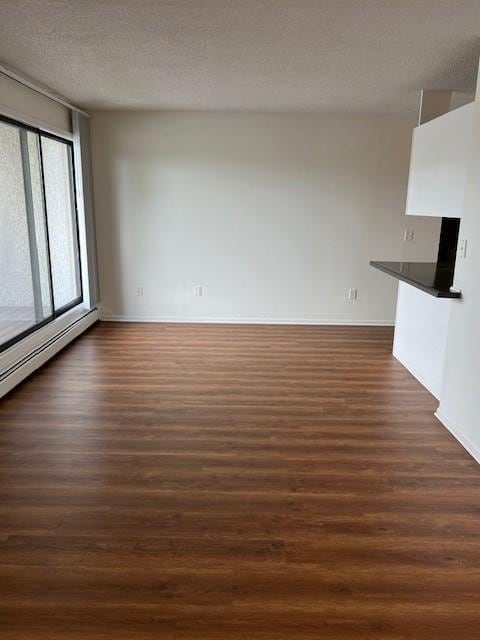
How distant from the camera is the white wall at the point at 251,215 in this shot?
5289 mm

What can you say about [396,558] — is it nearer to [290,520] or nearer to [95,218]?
[290,520]

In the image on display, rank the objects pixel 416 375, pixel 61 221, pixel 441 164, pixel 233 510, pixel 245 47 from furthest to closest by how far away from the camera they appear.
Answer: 1. pixel 61 221
2. pixel 416 375
3. pixel 441 164
4. pixel 245 47
5. pixel 233 510

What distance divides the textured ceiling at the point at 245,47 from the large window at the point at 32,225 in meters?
0.63

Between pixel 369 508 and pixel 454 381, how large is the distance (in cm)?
121

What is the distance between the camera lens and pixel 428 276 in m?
3.53

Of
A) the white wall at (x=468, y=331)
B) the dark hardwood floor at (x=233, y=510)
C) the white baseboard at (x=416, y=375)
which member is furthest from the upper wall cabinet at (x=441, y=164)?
the dark hardwood floor at (x=233, y=510)

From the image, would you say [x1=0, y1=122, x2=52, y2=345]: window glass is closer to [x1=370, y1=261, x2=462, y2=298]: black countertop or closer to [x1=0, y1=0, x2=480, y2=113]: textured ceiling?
[x1=0, y1=0, x2=480, y2=113]: textured ceiling

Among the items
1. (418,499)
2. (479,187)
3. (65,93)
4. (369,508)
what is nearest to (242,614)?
(369,508)

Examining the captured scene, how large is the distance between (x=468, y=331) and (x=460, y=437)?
686 millimetres

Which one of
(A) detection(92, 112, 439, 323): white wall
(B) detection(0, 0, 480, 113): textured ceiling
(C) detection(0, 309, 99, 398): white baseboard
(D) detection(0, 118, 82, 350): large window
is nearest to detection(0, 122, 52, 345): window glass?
(D) detection(0, 118, 82, 350): large window

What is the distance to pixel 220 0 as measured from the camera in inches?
89.7

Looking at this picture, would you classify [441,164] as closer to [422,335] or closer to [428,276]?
[428,276]

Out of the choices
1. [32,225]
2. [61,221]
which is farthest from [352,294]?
[32,225]

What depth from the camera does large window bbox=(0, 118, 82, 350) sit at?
3.97 m
